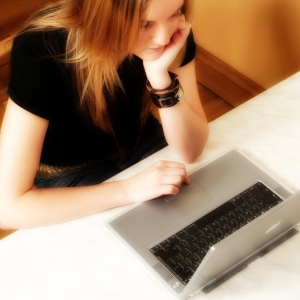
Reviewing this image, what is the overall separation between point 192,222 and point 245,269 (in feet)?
0.41

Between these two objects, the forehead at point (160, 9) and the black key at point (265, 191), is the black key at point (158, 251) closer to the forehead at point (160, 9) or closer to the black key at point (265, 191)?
the black key at point (265, 191)

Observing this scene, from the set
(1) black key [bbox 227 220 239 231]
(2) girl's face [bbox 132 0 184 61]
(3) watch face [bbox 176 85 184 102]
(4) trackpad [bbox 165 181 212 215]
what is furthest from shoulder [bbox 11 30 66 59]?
(1) black key [bbox 227 220 239 231]

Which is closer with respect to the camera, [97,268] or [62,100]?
[97,268]

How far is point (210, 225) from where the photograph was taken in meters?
0.93

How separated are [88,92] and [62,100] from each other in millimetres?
60

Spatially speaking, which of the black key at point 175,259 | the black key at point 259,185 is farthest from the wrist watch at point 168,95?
the black key at point 175,259

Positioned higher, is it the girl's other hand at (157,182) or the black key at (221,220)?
the girl's other hand at (157,182)

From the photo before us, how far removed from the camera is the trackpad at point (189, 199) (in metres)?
0.97

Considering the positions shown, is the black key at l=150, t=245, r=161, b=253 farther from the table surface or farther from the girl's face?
the girl's face

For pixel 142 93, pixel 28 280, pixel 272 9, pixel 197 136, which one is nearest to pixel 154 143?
pixel 142 93

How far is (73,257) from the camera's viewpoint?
0.91 metres

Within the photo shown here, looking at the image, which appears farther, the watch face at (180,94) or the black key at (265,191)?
the watch face at (180,94)

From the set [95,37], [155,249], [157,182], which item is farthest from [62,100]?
[155,249]

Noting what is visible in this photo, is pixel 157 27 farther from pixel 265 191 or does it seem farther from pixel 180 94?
pixel 265 191
